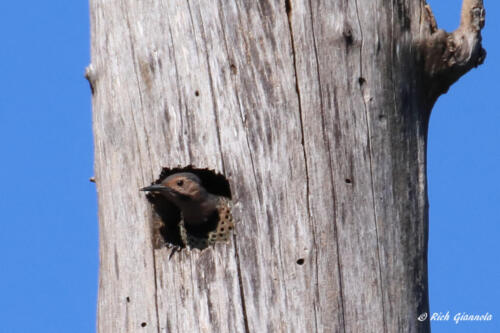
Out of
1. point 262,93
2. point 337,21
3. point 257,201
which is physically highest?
point 337,21

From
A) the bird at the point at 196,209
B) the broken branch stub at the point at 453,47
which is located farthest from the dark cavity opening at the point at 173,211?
the broken branch stub at the point at 453,47

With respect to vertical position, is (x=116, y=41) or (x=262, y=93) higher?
(x=116, y=41)

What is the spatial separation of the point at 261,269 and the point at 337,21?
4.30 ft

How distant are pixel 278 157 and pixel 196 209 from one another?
105cm

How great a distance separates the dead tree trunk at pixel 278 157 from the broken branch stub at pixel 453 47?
0.6 inches

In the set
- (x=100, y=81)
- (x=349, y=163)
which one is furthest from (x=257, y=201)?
(x=100, y=81)

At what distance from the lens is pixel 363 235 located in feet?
14.8

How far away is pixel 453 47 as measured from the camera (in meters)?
4.96

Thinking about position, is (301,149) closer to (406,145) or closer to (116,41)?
(406,145)

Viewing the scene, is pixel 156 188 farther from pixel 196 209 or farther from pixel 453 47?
pixel 453 47

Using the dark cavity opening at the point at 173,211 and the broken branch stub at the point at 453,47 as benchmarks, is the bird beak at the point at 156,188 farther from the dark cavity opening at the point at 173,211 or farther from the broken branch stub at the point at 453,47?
the broken branch stub at the point at 453,47

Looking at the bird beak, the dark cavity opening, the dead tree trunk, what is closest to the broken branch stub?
the dead tree trunk

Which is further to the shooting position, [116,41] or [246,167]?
[116,41]

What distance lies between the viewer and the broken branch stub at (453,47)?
4934 millimetres
